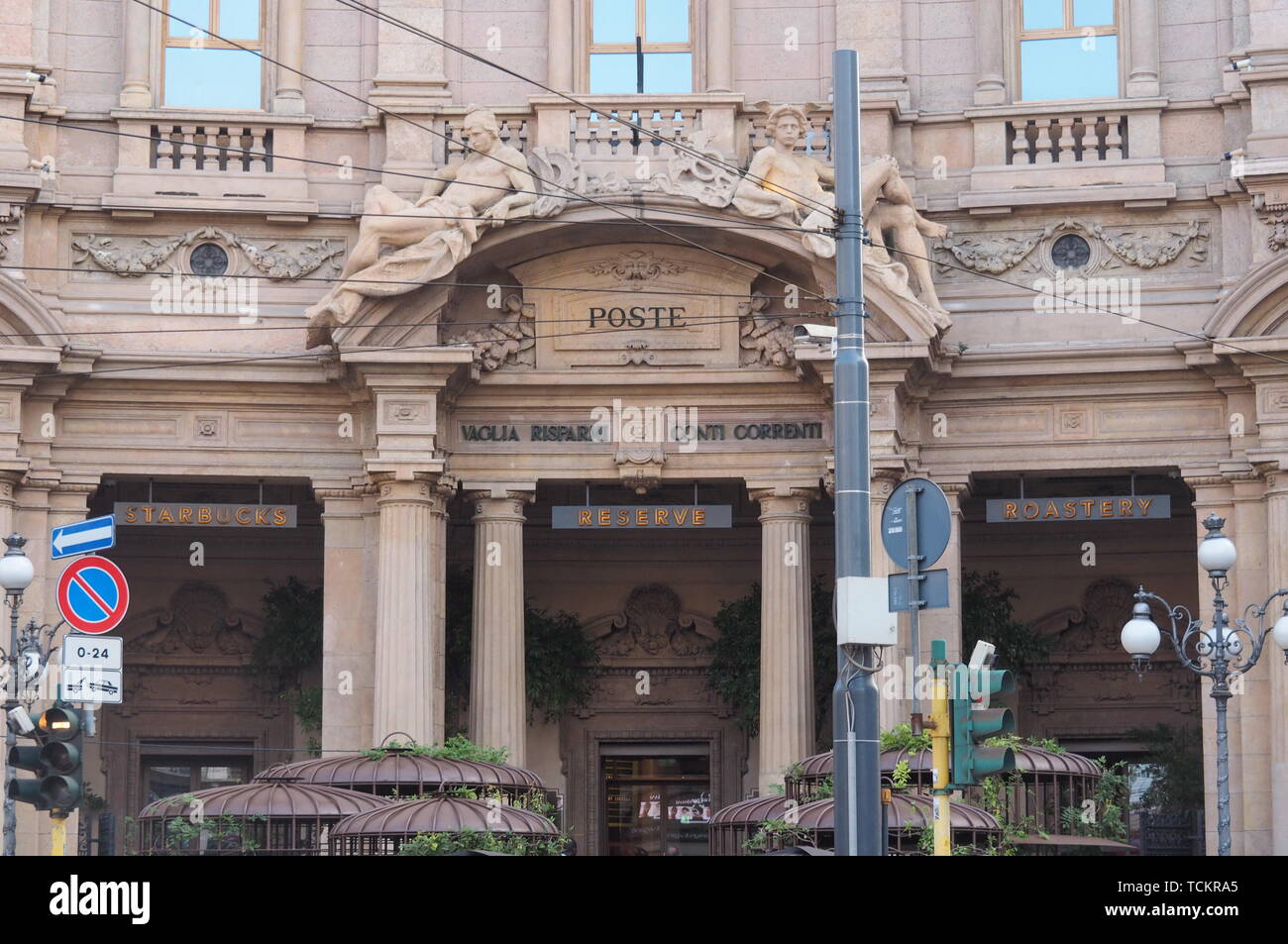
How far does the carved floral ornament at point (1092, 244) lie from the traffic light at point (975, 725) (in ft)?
47.1

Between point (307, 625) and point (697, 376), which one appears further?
point (307, 625)

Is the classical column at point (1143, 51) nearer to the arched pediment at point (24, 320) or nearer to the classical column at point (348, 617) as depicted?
the classical column at point (348, 617)

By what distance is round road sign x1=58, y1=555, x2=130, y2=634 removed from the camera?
1859cm

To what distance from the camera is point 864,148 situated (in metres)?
29.0

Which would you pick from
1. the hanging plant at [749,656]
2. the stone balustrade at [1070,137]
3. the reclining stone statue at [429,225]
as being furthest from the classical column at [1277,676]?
the reclining stone statue at [429,225]

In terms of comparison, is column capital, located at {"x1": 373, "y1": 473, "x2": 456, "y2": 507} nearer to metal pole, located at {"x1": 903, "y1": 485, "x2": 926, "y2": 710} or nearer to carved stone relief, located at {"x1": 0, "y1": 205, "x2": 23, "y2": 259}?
carved stone relief, located at {"x1": 0, "y1": 205, "x2": 23, "y2": 259}

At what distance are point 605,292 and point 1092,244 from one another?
6.01 meters

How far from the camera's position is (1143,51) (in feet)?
96.3

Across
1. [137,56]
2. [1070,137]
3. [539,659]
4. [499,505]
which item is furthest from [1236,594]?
[137,56]

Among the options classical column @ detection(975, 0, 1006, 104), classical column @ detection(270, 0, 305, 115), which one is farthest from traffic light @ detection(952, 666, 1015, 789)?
classical column @ detection(270, 0, 305, 115)

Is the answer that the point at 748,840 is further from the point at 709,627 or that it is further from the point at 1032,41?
the point at 1032,41

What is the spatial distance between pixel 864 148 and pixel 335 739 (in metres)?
9.64
